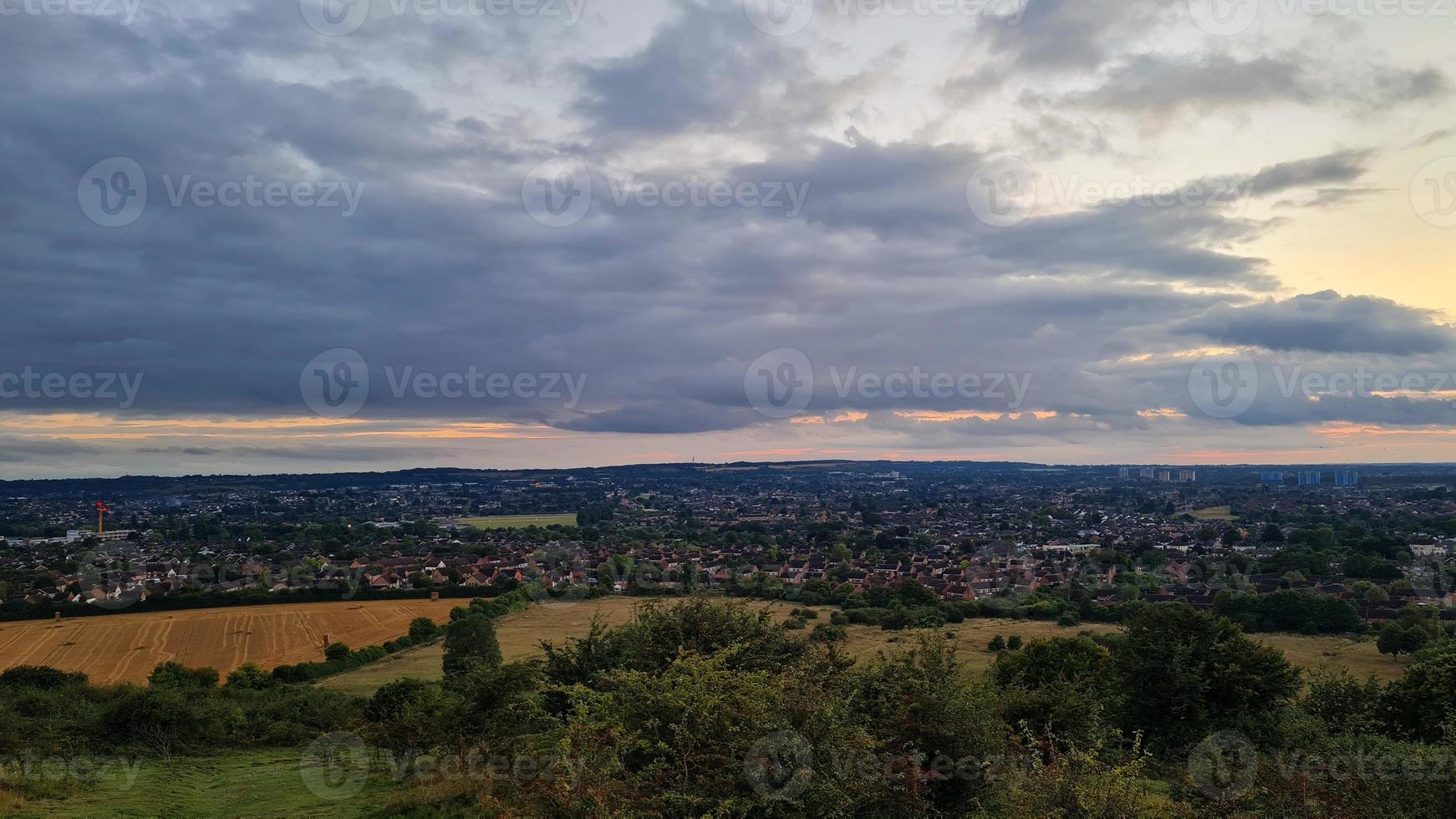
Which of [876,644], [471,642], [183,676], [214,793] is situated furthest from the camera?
[876,644]

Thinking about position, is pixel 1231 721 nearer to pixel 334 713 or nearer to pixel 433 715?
pixel 433 715

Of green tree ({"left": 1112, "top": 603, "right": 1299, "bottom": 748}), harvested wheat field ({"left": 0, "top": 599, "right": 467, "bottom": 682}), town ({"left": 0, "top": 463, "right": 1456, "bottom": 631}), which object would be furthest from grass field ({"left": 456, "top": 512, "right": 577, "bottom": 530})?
green tree ({"left": 1112, "top": 603, "right": 1299, "bottom": 748})

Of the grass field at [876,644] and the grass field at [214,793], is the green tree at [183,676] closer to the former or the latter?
the grass field at [876,644]

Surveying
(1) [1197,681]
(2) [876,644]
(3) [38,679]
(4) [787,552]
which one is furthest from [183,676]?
(4) [787,552]

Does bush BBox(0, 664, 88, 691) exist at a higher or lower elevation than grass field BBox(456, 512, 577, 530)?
higher

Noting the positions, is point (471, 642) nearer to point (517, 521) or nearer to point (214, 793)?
point (214, 793)

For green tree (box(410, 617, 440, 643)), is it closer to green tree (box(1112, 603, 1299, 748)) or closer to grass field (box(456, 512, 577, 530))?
green tree (box(1112, 603, 1299, 748))
